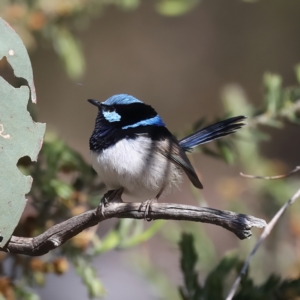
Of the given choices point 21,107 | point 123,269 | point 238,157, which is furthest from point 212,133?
point 123,269

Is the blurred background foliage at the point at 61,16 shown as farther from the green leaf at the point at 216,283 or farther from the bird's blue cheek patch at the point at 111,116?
the green leaf at the point at 216,283

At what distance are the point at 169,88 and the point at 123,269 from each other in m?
2.55

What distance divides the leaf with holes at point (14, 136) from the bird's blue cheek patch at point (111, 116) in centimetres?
86

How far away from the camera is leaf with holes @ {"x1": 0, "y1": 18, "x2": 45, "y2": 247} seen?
191 cm

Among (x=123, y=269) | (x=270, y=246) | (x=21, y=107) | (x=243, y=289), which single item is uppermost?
(x=21, y=107)

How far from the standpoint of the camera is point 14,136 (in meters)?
1.99

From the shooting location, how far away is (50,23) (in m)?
3.21

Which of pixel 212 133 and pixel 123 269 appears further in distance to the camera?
pixel 123 269

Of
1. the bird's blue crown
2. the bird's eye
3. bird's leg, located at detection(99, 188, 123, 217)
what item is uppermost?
the bird's eye

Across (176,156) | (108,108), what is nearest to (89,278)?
(176,156)

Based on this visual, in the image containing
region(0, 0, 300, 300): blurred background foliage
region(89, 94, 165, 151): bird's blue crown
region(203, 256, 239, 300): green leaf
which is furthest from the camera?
region(89, 94, 165, 151): bird's blue crown

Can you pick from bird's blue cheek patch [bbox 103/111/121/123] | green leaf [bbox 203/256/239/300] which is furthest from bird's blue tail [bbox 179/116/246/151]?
green leaf [bbox 203/256/239/300]

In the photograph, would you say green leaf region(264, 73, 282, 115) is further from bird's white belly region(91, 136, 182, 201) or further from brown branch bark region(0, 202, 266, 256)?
brown branch bark region(0, 202, 266, 256)

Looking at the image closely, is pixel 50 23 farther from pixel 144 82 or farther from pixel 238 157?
pixel 144 82
